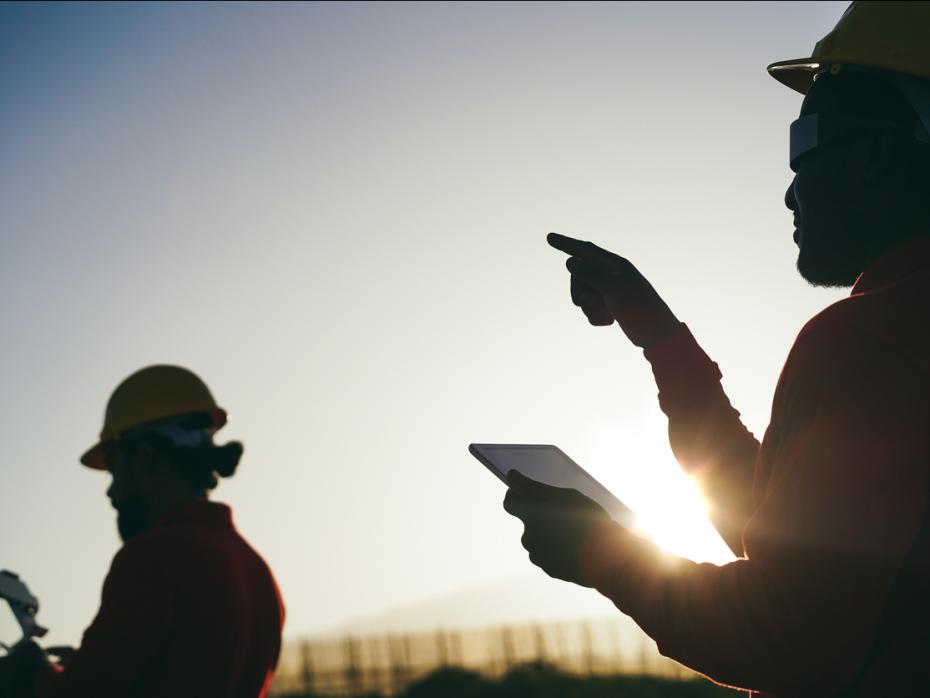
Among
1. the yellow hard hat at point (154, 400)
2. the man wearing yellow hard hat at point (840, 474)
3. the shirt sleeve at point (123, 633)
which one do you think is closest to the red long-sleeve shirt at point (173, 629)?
the shirt sleeve at point (123, 633)

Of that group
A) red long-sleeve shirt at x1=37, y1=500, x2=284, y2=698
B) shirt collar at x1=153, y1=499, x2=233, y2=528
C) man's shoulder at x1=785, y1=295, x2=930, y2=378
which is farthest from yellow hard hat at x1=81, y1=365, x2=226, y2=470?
man's shoulder at x1=785, y1=295, x2=930, y2=378

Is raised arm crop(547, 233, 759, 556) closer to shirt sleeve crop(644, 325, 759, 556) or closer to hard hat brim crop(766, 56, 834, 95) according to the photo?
shirt sleeve crop(644, 325, 759, 556)

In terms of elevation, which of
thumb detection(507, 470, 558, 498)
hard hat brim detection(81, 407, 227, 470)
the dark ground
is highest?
hard hat brim detection(81, 407, 227, 470)

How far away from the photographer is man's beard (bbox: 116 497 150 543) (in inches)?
199

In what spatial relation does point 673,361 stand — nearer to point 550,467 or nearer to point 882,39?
point 550,467

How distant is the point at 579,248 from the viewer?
2.70 meters

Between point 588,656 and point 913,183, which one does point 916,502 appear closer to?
point 913,183

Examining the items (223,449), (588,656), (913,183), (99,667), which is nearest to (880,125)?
(913,183)

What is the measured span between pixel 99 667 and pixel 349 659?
35.5m

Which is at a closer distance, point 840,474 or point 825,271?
point 840,474

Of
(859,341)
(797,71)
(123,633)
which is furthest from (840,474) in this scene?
(123,633)

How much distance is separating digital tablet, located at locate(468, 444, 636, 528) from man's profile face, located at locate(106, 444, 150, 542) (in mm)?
2988

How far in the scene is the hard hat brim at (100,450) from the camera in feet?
19.0

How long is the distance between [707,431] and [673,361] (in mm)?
204
